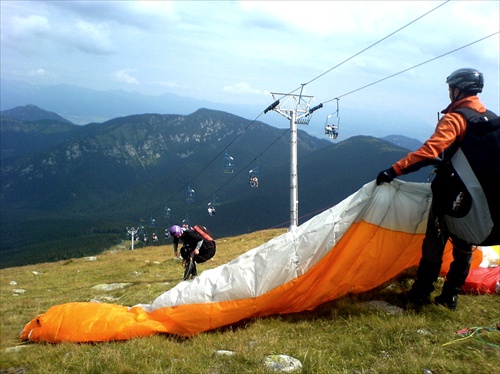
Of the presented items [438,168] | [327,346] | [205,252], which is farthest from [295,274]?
[205,252]

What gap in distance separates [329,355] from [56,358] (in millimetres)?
5069

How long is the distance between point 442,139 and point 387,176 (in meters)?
1.34

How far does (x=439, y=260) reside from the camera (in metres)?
8.14

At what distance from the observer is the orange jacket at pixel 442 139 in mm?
7051

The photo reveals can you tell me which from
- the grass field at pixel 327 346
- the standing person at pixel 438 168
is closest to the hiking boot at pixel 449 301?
the standing person at pixel 438 168

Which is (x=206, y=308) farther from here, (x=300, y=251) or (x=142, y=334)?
(x=300, y=251)

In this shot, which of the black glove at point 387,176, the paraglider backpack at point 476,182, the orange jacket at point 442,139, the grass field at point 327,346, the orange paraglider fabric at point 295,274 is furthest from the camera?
the orange paraglider fabric at point 295,274

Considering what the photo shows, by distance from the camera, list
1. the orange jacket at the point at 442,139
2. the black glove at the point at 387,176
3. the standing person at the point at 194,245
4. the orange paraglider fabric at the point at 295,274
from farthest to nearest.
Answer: the standing person at the point at 194,245 < the orange paraglider fabric at the point at 295,274 < the black glove at the point at 387,176 < the orange jacket at the point at 442,139

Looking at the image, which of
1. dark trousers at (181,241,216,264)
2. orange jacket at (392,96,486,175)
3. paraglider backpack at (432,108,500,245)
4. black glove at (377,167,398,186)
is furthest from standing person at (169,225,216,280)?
paraglider backpack at (432,108,500,245)

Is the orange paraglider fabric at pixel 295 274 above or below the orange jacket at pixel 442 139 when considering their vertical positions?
below

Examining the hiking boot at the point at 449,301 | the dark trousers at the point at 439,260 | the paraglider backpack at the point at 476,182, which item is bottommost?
the hiking boot at the point at 449,301

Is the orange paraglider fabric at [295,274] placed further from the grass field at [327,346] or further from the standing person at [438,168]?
the standing person at [438,168]

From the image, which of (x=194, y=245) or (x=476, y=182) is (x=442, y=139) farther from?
(x=194, y=245)

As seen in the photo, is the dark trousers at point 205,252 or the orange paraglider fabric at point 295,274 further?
the dark trousers at point 205,252
